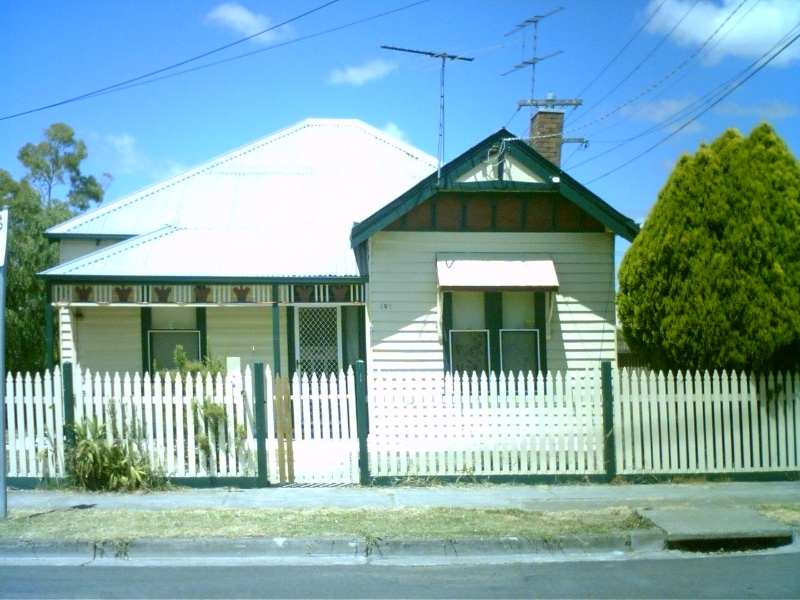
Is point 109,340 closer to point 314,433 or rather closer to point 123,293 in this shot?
point 123,293

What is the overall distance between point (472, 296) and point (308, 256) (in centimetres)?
346

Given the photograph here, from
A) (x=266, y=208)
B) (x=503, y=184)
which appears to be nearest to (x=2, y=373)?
(x=503, y=184)

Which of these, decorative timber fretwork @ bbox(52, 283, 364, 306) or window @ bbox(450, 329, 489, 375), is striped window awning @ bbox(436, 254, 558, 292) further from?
decorative timber fretwork @ bbox(52, 283, 364, 306)

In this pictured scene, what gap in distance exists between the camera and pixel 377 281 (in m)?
14.3

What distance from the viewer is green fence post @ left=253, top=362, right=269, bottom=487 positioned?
35.7ft

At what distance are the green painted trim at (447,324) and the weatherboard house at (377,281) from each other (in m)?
0.03

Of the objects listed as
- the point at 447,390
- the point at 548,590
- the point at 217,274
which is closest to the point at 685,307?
the point at 447,390

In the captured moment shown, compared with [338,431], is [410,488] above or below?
below

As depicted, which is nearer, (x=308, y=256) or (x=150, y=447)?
(x=150, y=447)

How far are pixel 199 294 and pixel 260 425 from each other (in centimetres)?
512

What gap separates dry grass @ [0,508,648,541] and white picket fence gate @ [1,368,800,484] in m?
1.49

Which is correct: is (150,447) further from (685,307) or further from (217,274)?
(685,307)

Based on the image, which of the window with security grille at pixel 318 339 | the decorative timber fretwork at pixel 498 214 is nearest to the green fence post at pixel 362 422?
the decorative timber fretwork at pixel 498 214

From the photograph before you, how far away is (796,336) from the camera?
35.8ft
